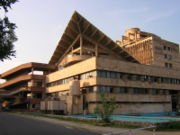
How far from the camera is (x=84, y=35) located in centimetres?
4978

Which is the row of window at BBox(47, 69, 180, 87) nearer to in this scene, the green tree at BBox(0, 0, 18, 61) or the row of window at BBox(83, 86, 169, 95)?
the row of window at BBox(83, 86, 169, 95)

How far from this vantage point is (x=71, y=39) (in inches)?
2092

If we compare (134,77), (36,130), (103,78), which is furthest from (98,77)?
(36,130)

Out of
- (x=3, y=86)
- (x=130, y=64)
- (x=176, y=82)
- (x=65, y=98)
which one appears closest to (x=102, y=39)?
(x=130, y=64)

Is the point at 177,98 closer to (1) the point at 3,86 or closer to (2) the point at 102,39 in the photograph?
(2) the point at 102,39

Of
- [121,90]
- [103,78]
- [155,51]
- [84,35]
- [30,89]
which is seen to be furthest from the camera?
[155,51]

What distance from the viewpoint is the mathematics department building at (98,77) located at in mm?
38656

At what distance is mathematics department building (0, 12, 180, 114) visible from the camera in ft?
127

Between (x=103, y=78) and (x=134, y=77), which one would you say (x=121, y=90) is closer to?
(x=134, y=77)

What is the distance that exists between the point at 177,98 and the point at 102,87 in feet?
73.7

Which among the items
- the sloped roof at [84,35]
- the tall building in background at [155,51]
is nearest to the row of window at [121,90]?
the sloped roof at [84,35]

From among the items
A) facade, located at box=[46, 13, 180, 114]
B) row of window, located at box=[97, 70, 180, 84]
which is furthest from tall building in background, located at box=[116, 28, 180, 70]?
row of window, located at box=[97, 70, 180, 84]

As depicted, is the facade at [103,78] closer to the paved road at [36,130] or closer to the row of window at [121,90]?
the row of window at [121,90]

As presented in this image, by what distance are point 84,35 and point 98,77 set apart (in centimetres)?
1577
